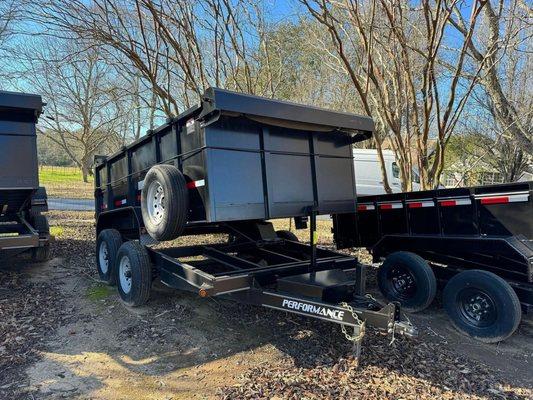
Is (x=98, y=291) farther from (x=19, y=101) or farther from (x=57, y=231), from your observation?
(x=57, y=231)

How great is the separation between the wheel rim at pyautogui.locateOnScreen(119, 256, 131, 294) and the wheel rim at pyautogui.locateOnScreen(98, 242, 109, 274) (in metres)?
0.89

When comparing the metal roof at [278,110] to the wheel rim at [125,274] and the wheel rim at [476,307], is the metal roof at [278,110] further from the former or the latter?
the wheel rim at [125,274]

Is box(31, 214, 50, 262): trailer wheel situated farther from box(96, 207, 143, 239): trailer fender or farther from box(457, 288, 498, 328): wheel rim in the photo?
box(457, 288, 498, 328): wheel rim

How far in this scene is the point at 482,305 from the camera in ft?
15.2

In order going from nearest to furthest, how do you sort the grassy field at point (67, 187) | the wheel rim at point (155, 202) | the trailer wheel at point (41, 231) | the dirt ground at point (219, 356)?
the dirt ground at point (219, 356), the wheel rim at point (155, 202), the trailer wheel at point (41, 231), the grassy field at point (67, 187)

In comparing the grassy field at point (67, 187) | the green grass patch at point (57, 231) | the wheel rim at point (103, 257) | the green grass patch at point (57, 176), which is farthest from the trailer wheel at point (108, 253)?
the green grass patch at point (57, 176)

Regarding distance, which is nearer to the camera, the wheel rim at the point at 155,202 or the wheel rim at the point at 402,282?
the wheel rim at the point at 155,202

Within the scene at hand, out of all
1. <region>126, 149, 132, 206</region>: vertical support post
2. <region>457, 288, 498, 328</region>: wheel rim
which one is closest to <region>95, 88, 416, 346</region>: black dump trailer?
<region>126, 149, 132, 206</region>: vertical support post

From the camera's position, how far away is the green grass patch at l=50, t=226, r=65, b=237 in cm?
1019

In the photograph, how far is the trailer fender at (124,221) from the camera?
18.5 feet

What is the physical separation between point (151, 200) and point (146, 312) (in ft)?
4.51

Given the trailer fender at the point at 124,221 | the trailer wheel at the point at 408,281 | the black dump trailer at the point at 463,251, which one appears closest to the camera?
the black dump trailer at the point at 463,251

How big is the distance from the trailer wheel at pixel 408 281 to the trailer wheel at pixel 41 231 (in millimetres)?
5472

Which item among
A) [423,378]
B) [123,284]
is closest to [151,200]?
[123,284]
